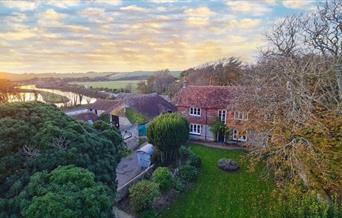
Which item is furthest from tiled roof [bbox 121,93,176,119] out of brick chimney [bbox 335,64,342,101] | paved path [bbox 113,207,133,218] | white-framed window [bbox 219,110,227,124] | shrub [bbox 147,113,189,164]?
brick chimney [bbox 335,64,342,101]

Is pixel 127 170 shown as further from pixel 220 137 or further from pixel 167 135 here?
pixel 220 137

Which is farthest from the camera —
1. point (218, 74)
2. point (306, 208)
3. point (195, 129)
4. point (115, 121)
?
point (218, 74)

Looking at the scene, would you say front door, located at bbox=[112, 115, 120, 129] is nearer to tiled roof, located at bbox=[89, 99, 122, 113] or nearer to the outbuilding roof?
tiled roof, located at bbox=[89, 99, 122, 113]

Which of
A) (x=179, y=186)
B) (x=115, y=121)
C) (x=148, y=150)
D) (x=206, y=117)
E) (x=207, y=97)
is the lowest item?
(x=179, y=186)

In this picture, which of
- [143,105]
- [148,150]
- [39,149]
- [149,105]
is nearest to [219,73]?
[149,105]

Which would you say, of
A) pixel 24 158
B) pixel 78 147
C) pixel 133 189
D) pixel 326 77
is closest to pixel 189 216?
pixel 133 189

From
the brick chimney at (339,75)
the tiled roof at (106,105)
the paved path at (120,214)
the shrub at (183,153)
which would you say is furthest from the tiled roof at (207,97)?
the paved path at (120,214)
